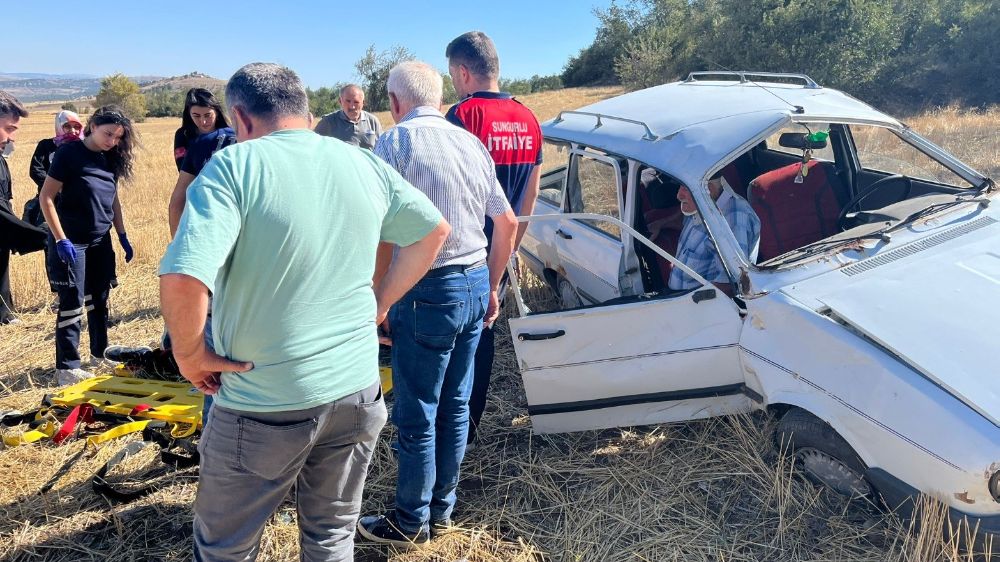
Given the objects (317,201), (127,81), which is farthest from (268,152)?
(127,81)

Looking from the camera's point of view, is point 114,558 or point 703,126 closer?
point 114,558

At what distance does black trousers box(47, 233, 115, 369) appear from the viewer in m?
4.34

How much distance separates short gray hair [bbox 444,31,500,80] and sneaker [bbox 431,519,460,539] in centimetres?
206

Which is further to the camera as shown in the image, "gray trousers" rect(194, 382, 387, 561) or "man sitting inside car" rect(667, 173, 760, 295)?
"man sitting inside car" rect(667, 173, 760, 295)

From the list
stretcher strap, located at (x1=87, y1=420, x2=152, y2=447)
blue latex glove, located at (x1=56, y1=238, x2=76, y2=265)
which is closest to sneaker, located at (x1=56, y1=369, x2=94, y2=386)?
blue latex glove, located at (x1=56, y1=238, x2=76, y2=265)

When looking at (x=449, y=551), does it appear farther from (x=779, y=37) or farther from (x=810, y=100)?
(x=779, y=37)

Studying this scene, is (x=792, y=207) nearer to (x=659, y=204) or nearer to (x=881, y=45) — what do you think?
(x=659, y=204)

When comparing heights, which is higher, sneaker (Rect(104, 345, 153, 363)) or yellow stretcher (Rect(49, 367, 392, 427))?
sneaker (Rect(104, 345, 153, 363))

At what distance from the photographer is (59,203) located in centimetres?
433

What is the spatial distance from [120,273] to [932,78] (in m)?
23.3

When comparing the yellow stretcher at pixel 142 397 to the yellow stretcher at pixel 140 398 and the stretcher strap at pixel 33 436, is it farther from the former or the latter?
the stretcher strap at pixel 33 436

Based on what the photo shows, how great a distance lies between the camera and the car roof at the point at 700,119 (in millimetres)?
3311

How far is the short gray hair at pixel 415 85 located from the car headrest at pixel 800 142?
2203 millimetres

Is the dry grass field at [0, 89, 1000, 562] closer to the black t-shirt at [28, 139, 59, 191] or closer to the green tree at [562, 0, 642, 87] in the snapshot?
the black t-shirt at [28, 139, 59, 191]
